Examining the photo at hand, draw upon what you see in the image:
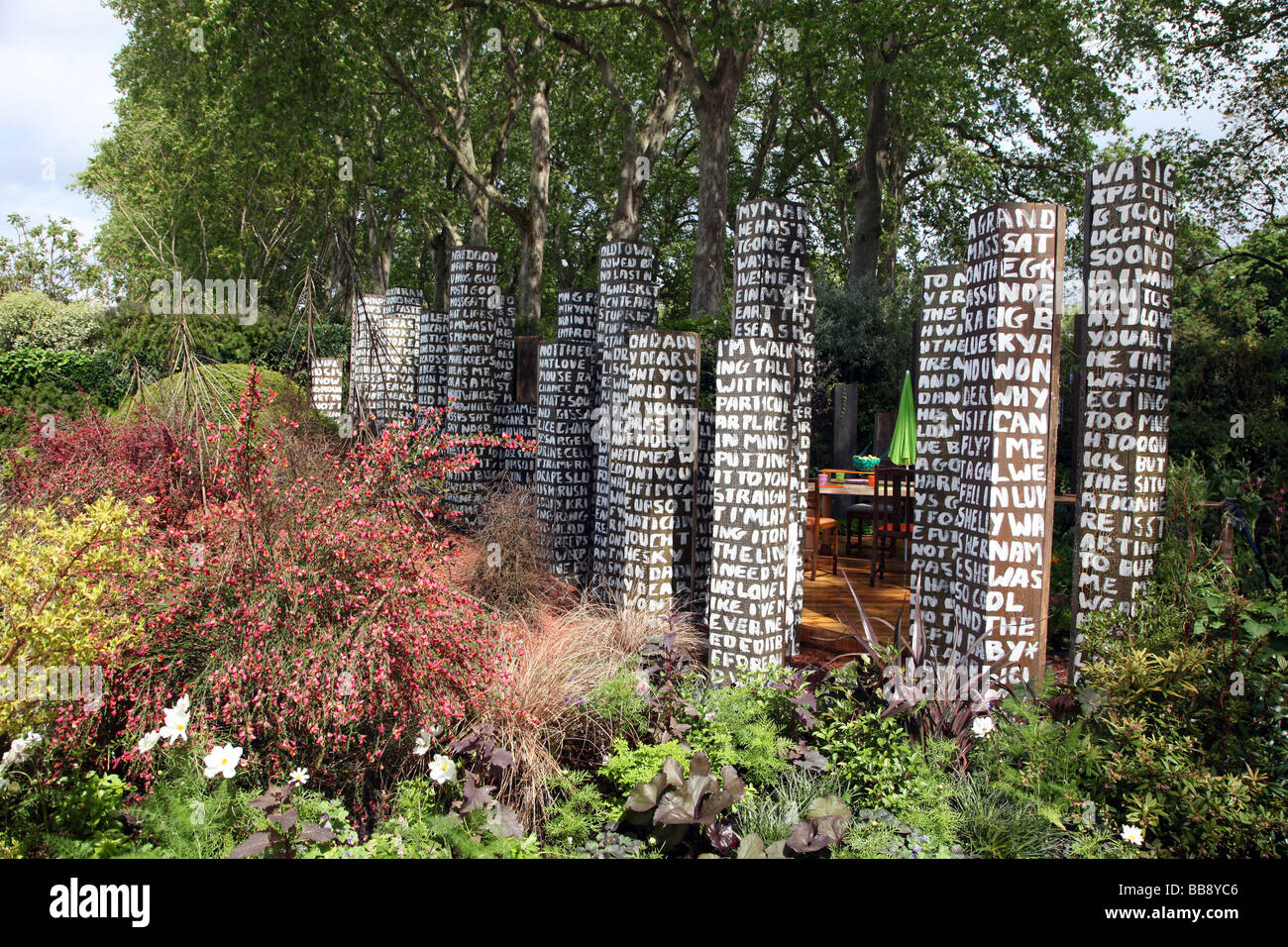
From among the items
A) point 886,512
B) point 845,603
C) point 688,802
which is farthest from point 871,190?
point 688,802

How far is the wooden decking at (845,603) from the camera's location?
21.8ft

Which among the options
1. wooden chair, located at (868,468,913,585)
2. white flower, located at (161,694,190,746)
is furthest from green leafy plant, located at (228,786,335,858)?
wooden chair, located at (868,468,913,585)

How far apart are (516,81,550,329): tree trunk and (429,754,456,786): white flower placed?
1456 cm

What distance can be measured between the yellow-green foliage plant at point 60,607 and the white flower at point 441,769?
1294 mm

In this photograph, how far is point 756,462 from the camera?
5.59 meters

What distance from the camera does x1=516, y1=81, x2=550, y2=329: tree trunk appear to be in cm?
1784

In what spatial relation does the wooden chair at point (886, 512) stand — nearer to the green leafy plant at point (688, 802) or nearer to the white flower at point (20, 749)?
the green leafy plant at point (688, 802)

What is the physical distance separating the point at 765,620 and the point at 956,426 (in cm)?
162

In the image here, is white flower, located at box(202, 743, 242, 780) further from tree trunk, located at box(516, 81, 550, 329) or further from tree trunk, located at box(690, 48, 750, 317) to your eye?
tree trunk, located at box(516, 81, 550, 329)

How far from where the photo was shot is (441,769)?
366cm

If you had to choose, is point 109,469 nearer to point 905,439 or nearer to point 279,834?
point 279,834

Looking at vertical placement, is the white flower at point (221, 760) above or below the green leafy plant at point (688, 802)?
above

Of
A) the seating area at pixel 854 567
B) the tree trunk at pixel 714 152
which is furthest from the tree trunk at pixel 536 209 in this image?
the seating area at pixel 854 567

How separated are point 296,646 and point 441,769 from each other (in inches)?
31.1
